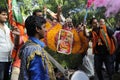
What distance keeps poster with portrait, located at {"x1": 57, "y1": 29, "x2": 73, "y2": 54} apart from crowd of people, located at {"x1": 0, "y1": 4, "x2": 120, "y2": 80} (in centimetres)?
20

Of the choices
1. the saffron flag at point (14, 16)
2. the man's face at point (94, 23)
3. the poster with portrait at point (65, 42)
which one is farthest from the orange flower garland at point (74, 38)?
the saffron flag at point (14, 16)

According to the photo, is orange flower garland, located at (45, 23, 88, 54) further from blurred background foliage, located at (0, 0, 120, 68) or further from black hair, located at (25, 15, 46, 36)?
black hair, located at (25, 15, 46, 36)

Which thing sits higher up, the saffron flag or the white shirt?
the saffron flag

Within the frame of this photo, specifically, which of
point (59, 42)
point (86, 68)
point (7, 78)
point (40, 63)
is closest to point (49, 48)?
point (59, 42)

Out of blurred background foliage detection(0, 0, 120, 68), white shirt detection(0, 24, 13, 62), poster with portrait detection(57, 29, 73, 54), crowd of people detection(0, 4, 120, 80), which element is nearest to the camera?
crowd of people detection(0, 4, 120, 80)

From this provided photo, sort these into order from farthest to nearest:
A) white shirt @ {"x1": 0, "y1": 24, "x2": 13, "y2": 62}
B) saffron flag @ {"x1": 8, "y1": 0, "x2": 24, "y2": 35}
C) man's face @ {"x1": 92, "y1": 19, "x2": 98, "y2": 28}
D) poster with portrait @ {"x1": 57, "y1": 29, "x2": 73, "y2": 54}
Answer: poster with portrait @ {"x1": 57, "y1": 29, "x2": 73, "y2": 54}, man's face @ {"x1": 92, "y1": 19, "x2": 98, "y2": 28}, saffron flag @ {"x1": 8, "y1": 0, "x2": 24, "y2": 35}, white shirt @ {"x1": 0, "y1": 24, "x2": 13, "y2": 62}

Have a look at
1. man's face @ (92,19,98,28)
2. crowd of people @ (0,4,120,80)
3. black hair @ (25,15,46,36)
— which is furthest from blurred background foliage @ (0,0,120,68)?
black hair @ (25,15,46,36)

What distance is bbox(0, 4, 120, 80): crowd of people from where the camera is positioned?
A: 12.6ft

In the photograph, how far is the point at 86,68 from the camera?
8.85 metres

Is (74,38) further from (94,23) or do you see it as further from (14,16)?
(14,16)

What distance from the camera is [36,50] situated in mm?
3842

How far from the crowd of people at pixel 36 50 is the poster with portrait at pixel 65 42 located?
204 millimetres

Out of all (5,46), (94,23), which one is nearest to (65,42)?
(94,23)

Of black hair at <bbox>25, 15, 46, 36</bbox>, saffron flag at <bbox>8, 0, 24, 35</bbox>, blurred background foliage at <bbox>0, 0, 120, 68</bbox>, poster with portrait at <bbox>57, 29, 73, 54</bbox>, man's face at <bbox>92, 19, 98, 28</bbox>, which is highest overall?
black hair at <bbox>25, 15, 46, 36</bbox>
